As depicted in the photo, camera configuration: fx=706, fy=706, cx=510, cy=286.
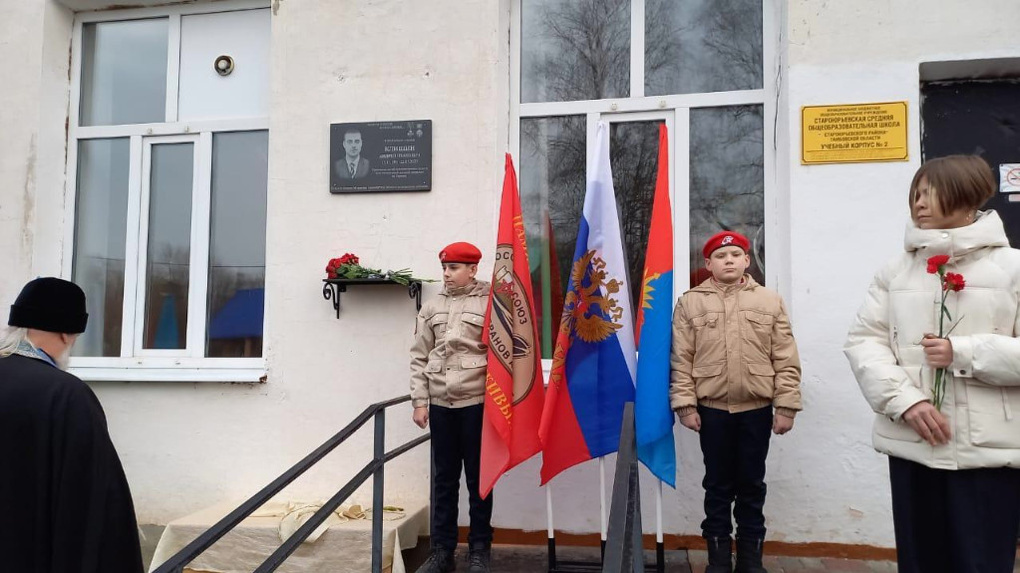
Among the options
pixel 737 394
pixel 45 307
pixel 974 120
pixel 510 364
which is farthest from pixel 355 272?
pixel 974 120

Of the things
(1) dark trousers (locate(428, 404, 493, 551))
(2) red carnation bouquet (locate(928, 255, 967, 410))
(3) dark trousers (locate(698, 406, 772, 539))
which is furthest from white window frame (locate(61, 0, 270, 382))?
(2) red carnation bouquet (locate(928, 255, 967, 410))

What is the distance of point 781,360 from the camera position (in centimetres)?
285

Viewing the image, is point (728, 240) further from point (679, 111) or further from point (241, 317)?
point (241, 317)

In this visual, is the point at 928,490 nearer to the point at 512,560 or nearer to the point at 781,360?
the point at 781,360

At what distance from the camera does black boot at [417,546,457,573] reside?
309 cm

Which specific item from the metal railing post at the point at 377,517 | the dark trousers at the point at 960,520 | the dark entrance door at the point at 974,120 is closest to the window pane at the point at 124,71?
the metal railing post at the point at 377,517

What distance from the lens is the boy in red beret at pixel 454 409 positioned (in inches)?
123

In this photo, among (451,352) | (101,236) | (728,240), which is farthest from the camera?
(101,236)

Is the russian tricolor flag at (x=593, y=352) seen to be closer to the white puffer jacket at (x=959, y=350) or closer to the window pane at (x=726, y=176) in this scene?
the window pane at (x=726, y=176)

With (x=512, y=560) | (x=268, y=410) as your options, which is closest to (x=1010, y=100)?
(x=512, y=560)

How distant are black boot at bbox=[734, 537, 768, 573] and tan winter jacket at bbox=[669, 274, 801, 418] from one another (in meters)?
0.53

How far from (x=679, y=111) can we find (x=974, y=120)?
4.71 ft

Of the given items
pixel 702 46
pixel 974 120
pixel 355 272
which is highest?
pixel 702 46

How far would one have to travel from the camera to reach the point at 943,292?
6.39ft
